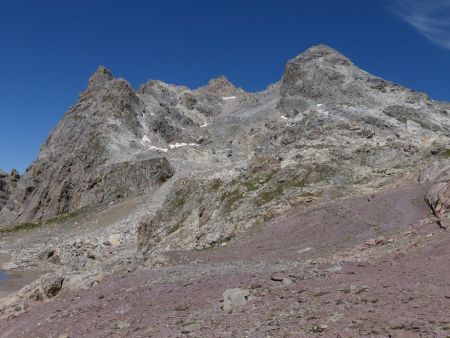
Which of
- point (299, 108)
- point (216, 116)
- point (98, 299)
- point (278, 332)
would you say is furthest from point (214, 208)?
point (216, 116)

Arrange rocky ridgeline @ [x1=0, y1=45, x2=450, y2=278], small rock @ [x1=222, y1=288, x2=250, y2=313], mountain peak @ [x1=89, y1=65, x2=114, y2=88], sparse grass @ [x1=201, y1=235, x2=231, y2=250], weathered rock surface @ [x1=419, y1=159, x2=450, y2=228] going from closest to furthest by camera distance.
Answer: small rock @ [x1=222, y1=288, x2=250, y2=313] → weathered rock surface @ [x1=419, y1=159, x2=450, y2=228] → sparse grass @ [x1=201, y1=235, x2=231, y2=250] → rocky ridgeline @ [x1=0, y1=45, x2=450, y2=278] → mountain peak @ [x1=89, y1=65, x2=114, y2=88]

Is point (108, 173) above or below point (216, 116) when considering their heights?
below

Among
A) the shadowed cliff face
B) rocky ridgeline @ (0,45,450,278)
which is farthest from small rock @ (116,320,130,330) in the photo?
the shadowed cliff face

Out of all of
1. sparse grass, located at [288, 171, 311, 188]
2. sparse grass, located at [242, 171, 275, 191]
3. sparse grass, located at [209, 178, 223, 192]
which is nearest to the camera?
sparse grass, located at [288, 171, 311, 188]

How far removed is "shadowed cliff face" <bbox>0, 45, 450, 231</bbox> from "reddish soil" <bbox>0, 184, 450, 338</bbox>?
47.4 feet

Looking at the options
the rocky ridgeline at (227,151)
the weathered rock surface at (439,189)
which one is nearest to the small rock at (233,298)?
the weathered rock surface at (439,189)

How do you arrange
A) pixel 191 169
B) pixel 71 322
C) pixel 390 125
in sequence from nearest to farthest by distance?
pixel 71 322
pixel 390 125
pixel 191 169

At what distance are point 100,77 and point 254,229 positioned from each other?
12862 centimetres

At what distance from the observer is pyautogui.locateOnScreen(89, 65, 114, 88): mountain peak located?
158m

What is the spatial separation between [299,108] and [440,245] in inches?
4369

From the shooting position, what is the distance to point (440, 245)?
25.5 meters

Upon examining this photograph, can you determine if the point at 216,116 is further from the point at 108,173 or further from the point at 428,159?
the point at 428,159

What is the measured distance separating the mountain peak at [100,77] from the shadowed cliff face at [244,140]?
0.45 meters

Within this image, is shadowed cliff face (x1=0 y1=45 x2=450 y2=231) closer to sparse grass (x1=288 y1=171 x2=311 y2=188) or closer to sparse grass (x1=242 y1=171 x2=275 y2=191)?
sparse grass (x1=288 y1=171 x2=311 y2=188)
